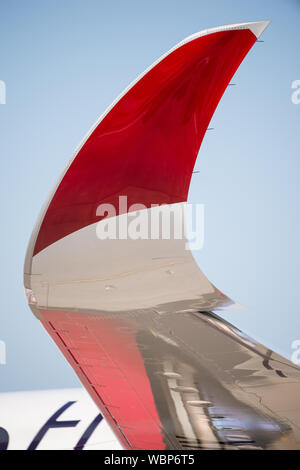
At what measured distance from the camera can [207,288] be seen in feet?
1.30

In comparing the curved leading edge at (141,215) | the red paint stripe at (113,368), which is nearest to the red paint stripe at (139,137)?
the curved leading edge at (141,215)

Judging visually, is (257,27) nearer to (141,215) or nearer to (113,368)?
(141,215)

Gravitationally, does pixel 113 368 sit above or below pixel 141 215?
below

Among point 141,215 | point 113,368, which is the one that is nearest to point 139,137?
point 141,215

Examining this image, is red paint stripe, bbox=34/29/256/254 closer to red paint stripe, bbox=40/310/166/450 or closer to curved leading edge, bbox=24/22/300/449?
curved leading edge, bbox=24/22/300/449

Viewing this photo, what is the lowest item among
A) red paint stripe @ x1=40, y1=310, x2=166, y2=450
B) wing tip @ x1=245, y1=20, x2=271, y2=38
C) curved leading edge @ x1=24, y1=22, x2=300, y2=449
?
red paint stripe @ x1=40, y1=310, x2=166, y2=450

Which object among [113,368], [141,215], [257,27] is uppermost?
[257,27]

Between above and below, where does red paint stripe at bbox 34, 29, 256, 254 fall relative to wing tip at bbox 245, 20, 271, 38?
below

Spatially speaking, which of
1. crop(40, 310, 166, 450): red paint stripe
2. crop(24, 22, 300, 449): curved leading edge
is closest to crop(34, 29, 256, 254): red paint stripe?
crop(24, 22, 300, 449): curved leading edge

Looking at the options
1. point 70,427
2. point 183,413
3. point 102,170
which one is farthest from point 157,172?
point 70,427

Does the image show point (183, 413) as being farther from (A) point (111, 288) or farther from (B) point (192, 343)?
(A) point (111, 288)

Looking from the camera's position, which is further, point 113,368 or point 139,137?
point 113,368

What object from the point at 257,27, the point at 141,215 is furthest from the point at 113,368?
the point at 257,27
